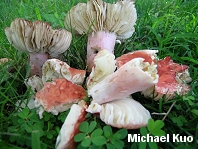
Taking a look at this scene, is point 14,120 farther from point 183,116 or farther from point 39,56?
point 183,116

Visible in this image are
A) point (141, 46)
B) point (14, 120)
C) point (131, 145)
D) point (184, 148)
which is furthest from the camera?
point (141, 46)

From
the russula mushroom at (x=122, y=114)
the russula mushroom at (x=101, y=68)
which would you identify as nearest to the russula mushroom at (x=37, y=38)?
the russula mushroom at (x=101, y=68)

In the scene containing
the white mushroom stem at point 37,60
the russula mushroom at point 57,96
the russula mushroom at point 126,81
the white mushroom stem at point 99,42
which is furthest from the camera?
the white mushroom stem at point 99,42

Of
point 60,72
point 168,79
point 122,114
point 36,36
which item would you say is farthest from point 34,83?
point 168,79

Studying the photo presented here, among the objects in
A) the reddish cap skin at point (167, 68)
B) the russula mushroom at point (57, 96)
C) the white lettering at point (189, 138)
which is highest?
the reddish cap skin at point (167, 68)

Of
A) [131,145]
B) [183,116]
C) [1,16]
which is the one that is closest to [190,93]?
[183,116]

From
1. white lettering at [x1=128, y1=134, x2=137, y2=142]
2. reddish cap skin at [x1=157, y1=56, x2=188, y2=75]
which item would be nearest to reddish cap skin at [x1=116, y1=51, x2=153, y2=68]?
reddish cap skin at [x1=157, y1=56, x2=188, y2=75]

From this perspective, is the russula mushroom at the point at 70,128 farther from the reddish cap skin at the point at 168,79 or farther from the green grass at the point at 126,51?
the reddish cap skin at the point at 168,79
